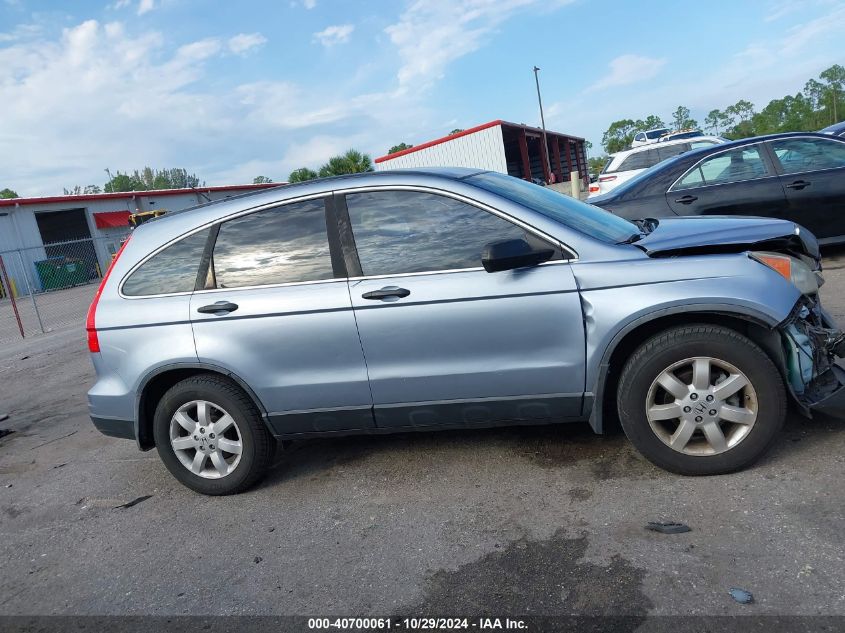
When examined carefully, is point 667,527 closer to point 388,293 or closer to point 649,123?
point 388,293

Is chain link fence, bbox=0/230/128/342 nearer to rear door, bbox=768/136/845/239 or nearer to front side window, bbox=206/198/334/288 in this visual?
front side window, bbox=206/198/334/288

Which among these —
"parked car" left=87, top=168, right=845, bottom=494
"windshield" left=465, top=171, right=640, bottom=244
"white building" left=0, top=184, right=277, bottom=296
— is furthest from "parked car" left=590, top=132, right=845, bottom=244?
"white building" left=0, top=184, right=277, bottom=296

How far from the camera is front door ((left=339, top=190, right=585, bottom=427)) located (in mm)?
3367

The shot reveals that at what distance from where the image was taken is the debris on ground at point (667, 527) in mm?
2932

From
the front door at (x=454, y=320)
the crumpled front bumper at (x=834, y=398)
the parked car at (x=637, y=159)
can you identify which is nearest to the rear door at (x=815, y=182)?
the crumpled front bumper at (x=834, y=398)

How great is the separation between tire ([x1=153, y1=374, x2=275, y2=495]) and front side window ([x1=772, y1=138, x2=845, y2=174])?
6.52 meters

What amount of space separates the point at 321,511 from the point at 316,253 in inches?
57.4

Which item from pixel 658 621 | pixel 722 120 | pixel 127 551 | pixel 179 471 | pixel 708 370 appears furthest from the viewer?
pixel 722 120

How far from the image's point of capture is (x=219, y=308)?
3.73 meters

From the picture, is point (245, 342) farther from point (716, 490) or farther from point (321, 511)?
point (716, 490)

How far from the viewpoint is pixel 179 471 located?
13.0 feet

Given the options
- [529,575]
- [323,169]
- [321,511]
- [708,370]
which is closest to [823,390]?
[708,370]

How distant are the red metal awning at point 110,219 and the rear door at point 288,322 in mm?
34176

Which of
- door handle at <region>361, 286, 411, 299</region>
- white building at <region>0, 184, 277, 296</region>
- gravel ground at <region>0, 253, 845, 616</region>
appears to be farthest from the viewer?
white building at <region>0, 184, 277, 296</region>
